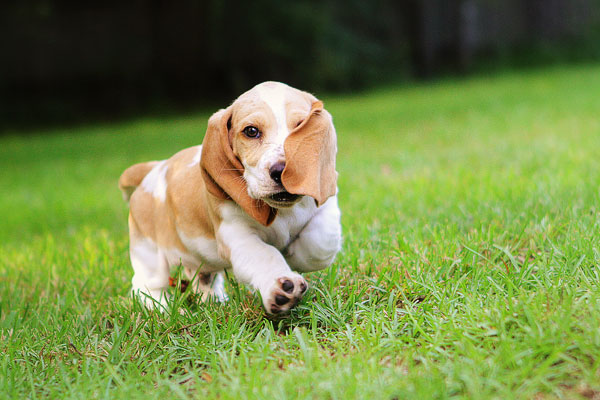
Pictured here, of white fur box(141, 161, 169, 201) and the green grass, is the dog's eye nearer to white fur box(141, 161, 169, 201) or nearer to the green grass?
the green grass

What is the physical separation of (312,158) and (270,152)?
6.8 inches

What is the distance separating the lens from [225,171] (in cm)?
276

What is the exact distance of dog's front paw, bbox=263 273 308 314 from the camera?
8.30ft

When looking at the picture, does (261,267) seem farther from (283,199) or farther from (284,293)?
(283,199)

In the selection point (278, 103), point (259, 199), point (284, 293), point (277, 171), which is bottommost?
point (284, 293)

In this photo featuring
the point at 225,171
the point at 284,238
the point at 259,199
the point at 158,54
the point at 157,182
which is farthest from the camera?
the point at 158,54

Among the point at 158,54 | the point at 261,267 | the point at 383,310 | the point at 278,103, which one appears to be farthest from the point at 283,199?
the point at 158,54

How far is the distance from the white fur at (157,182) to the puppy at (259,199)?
19 mm

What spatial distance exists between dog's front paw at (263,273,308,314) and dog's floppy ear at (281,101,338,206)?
321mm

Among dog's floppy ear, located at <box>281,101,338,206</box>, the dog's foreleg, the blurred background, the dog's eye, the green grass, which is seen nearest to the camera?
the green grass

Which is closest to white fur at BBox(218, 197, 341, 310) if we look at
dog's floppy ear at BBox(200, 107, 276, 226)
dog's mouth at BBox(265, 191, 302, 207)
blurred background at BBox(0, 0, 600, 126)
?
dog's floppy ear at BBox(200, 107, 276, 226)

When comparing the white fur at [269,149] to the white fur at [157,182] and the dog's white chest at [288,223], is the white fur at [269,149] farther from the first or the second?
the white fur at [157,182]

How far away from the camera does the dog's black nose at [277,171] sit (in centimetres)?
247

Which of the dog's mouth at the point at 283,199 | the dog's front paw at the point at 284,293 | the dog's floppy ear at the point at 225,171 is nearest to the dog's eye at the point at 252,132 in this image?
the dog's floppy ear at the point at 225,171
